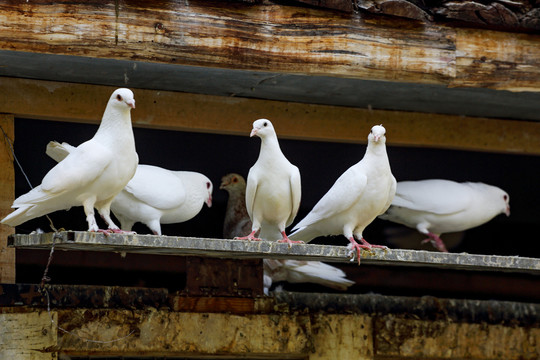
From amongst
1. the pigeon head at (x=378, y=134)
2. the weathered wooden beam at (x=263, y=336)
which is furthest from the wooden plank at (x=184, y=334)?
the pigeon head at (x=378, y=134)

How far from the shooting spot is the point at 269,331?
22.7ft

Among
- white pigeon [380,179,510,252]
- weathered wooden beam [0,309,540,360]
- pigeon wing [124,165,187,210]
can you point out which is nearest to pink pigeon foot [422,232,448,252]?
white pigeon [380,179,510,252]

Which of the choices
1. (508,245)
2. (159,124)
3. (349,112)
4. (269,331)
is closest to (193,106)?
(159,124)

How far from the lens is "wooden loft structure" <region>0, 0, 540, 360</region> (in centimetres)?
593

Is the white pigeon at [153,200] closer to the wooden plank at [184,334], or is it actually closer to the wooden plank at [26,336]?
the wooden plank at [184,334]

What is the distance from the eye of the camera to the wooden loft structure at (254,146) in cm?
593

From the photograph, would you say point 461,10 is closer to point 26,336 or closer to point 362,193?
point 362,193

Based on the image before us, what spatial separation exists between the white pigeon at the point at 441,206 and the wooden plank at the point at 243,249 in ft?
4.53

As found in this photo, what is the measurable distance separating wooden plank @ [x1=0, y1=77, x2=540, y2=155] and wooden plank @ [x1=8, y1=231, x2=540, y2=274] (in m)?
1.37

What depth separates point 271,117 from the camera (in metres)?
7.43

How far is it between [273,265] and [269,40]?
2.10 meters

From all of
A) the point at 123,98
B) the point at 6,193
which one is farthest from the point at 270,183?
the point at 6,193

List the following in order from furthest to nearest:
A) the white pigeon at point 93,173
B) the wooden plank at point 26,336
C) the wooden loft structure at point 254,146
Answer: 1. the wooden plank at point 26,336
2. the wooden loft structure at point 254,146
3. the white pigeon at point 93,173

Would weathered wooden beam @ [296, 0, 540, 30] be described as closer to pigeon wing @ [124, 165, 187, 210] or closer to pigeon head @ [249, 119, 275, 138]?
pigeon head @ [249, 119, 275, 138]
